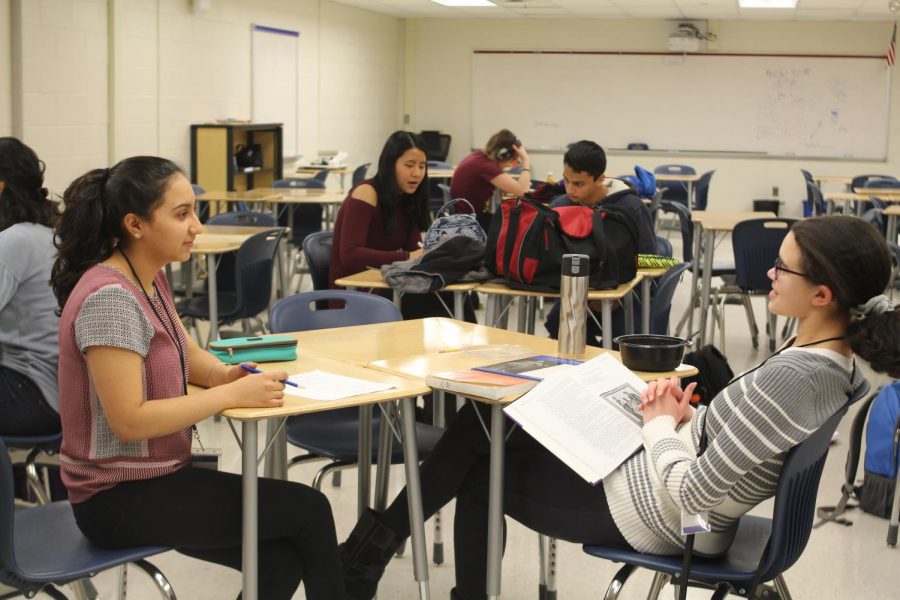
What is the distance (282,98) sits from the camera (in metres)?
10.6

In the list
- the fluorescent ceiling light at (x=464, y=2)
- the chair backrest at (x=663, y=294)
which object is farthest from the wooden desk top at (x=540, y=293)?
the fluorescent ceiling light at (x=464, y=2)

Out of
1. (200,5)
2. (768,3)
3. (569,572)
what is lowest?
(569,572)

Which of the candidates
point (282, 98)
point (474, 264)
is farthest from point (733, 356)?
point (282, 98)

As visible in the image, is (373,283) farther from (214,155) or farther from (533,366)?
(214,155)

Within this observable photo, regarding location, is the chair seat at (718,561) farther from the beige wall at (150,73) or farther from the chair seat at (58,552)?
the beige wall at (150,73)

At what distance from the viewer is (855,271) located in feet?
6.30

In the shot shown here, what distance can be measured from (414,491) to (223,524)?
513mm

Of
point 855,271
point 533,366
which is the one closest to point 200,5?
point 533,366

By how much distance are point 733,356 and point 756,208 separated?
24.6ft

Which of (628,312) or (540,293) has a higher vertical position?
(540,293)

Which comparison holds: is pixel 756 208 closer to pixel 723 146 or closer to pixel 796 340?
pixel 723 146

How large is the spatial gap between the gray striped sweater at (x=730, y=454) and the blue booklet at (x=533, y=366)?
1.19ft

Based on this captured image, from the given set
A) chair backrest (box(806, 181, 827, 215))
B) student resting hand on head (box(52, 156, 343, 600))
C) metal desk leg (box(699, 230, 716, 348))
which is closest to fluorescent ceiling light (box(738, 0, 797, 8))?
chair backrest (box(806, 181, 827, 215))

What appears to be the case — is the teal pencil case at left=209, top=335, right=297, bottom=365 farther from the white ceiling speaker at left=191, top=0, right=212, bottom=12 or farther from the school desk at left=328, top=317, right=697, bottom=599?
the white ceiling speaker at left=191, top=0, right=212, bottom=12
